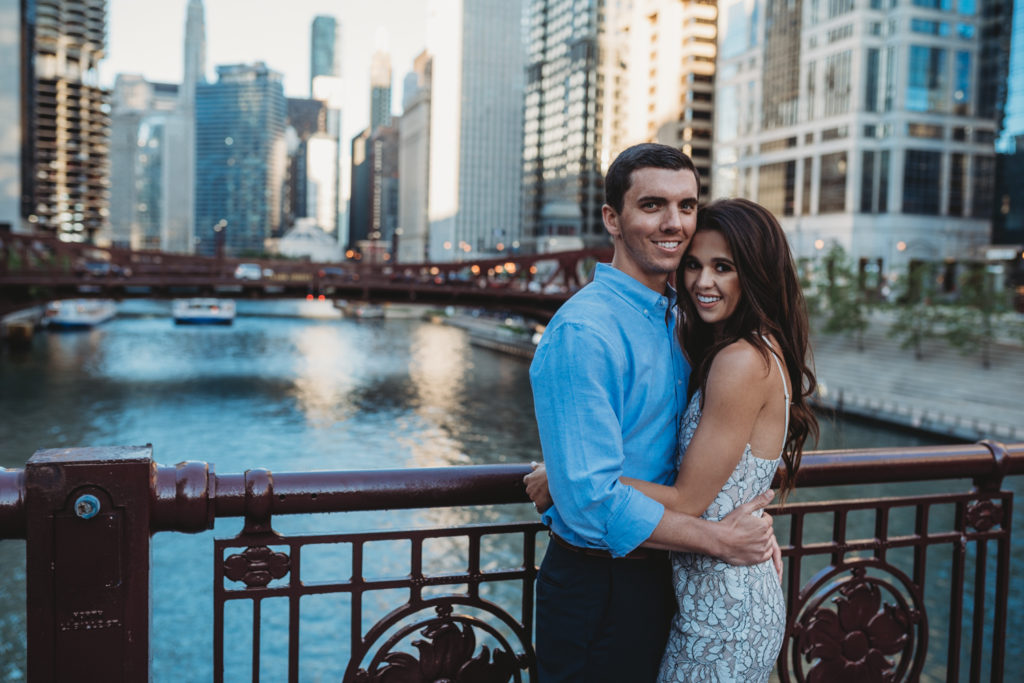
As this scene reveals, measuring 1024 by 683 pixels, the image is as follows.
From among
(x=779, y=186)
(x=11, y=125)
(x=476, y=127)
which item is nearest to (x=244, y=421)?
(x=779, y=186)

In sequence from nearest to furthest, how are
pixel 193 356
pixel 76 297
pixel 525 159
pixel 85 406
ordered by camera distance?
pixel 85 406
pixel 76 297
pixel 193 356
pixel 525 159

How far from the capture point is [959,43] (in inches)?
2714

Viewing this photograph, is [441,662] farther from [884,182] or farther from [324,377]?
[884,182]

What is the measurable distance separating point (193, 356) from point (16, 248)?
11696 millimetres

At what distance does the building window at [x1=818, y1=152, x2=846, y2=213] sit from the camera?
70938mm

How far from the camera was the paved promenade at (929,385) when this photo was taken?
1281 inches

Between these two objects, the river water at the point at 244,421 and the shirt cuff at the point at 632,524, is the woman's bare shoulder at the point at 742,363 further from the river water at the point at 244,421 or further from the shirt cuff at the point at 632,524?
the river water at the point at 244,421

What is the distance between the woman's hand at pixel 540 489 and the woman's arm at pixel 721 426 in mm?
252

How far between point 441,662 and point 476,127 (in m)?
158

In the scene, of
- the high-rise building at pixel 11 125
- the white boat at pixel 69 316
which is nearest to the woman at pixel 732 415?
the white boat at pixel 69 316

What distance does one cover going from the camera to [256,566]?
258 centimetres

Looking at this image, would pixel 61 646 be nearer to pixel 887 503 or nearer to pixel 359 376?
pixel 887 503

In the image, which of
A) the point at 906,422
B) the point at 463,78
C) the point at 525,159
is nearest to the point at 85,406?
the point at 906,422

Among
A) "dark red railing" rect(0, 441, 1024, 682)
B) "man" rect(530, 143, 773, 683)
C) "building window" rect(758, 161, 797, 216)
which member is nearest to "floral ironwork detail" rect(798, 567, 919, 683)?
"dark red railing" rect(0, 441, 1024, 682)
